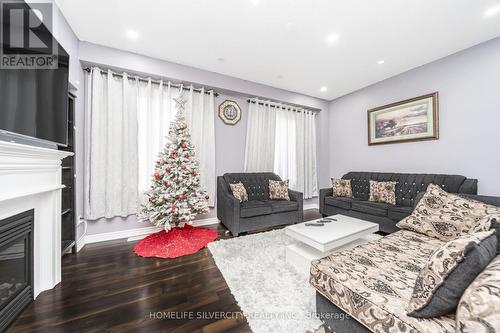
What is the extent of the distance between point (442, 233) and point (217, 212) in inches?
123

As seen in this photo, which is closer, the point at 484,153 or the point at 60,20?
the point at 60,20

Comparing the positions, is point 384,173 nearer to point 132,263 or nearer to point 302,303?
point 302,303

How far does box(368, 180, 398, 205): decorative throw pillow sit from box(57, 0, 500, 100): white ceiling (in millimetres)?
2076

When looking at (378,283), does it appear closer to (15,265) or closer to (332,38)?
(15,265)

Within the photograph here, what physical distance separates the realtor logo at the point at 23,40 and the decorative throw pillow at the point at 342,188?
448 centimetres

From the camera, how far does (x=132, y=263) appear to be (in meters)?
2.23

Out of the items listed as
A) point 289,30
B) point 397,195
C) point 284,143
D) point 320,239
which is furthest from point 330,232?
point 284,143

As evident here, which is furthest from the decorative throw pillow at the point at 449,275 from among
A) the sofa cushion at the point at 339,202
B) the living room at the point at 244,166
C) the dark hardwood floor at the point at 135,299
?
the sofa cushion at the point at 339,202

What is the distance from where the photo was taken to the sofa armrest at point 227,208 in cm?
298

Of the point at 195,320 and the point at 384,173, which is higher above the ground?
the point at 384,173

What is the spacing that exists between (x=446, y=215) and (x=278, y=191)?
91.1 inches

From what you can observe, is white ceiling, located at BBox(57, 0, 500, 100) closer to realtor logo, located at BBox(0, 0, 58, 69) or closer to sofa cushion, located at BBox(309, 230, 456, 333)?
realtor logo, located at BBox(0, 0, 58, 69)

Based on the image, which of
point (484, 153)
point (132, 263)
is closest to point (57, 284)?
point (132, 263)

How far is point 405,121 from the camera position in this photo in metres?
3.55
